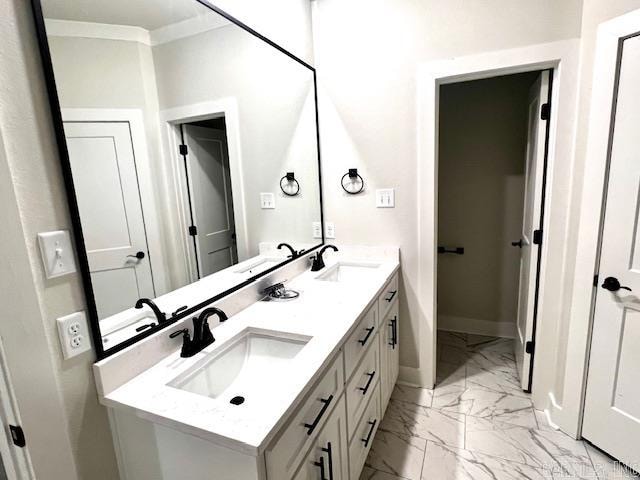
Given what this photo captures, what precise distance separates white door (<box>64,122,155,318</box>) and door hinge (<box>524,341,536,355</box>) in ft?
7.26

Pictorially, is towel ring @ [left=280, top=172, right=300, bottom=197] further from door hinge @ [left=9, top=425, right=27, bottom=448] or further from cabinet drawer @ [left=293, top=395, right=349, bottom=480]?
door hinge @ [left=9, top=425, right=27, bottom=448]

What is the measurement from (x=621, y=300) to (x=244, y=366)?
1759 millimetres

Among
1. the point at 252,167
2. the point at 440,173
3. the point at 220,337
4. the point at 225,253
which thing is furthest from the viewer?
the point at 440,173

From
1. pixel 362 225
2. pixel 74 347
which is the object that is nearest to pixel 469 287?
pixel 362 225

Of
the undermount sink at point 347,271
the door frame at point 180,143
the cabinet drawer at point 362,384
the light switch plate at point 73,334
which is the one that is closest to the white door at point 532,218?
the undermount sink at point 347,271

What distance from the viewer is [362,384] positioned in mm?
1646

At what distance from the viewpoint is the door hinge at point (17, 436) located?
881 mm

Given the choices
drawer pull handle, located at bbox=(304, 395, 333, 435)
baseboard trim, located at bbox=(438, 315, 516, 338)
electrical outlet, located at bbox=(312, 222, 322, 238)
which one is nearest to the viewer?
drawer pull handle, located at bbox=(304, 395, 333, 435)

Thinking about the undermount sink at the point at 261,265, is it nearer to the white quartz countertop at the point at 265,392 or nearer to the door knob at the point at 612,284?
the white quartz countertop at the point at 265,392

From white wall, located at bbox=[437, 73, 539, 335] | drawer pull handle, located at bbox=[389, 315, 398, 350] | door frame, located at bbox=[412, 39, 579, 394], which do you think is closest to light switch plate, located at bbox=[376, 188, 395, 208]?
door frame, located at bbox=[412, 39, 579, 394]

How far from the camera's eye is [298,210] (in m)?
2.29

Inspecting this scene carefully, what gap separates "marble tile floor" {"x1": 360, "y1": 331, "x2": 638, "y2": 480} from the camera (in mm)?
1756

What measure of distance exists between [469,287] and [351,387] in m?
2.14

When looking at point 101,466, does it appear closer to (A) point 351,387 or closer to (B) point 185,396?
(B) point 185,396
